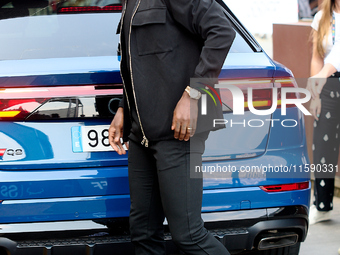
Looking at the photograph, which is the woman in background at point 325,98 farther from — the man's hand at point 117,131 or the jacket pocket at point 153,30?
the jacket pocket at point 153,30

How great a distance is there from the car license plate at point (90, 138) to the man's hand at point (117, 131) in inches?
4.7

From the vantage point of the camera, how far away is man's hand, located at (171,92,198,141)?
2.08m

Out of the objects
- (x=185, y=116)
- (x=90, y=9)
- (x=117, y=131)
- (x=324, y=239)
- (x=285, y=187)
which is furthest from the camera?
(x=324, y=239)

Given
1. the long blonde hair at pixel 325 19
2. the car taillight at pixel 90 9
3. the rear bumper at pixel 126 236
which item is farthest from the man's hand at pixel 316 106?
the car taillight at pixel 90 9

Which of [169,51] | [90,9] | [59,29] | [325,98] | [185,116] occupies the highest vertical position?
[90,9]

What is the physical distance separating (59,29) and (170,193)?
1391 mm

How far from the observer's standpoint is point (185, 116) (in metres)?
2.08

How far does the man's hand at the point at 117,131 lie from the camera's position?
2457 millimetres

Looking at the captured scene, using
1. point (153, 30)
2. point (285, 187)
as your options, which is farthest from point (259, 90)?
point (153, 30)

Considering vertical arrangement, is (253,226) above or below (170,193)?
below

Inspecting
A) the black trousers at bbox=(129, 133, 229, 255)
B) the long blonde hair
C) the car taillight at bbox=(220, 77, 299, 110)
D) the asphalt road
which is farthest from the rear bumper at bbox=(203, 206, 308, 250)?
the long blonde hair

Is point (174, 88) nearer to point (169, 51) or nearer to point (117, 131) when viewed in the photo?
point (169, 51)

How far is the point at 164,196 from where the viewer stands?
2221 millimetres

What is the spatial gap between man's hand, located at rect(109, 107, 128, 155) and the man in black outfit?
0.14 metres
